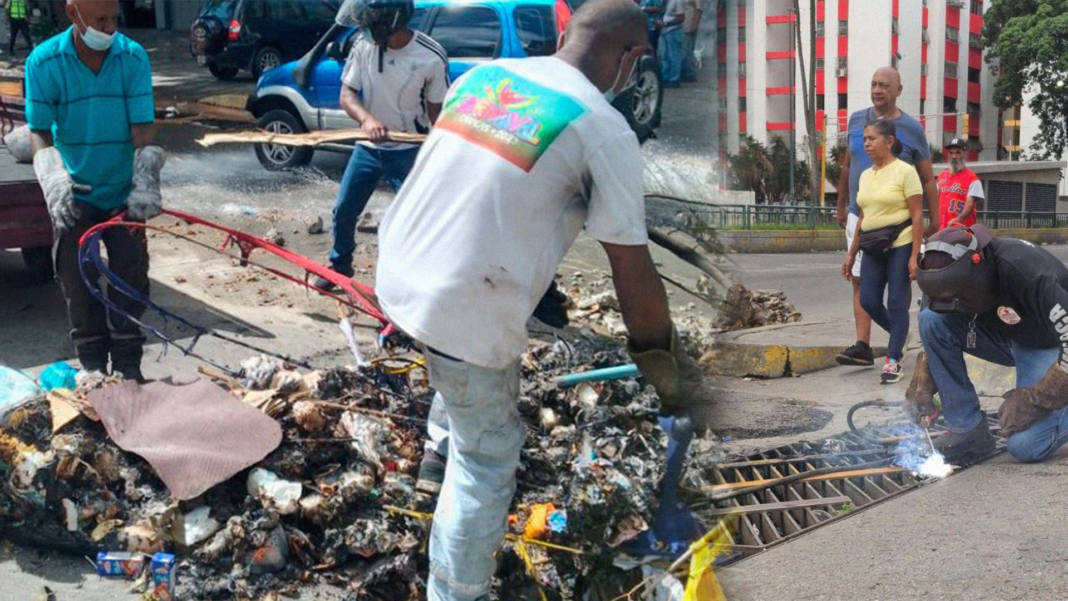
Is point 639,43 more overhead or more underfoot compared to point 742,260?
more overhead

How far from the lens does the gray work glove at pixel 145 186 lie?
330cm

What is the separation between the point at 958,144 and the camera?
1849 millimetres

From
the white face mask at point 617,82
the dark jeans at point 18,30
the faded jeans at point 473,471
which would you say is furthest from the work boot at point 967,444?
the dark jeans at point 18,30

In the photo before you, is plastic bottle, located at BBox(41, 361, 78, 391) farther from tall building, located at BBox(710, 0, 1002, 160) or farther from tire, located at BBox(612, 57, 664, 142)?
tall building, located at BBox(710, 0, 1002, 160)

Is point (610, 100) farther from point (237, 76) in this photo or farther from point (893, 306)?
point (237, 76)

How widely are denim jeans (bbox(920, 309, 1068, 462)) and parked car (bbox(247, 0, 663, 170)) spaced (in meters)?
0.70

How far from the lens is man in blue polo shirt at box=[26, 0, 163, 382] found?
326 centimetres

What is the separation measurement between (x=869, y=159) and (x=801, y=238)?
0.68 feet

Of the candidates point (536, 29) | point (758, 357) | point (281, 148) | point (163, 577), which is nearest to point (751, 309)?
point (758, 357)

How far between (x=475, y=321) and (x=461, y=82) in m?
0.39

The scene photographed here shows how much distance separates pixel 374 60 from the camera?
3199mm

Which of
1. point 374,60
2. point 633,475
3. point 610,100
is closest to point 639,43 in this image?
point 610,100

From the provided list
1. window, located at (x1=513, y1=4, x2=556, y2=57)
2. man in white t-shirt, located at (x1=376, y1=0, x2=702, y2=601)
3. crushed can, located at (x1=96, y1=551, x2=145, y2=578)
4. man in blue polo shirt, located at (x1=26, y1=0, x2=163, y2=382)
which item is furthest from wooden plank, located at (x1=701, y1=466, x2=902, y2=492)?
man in blue polo shirt, located at (x1=26, y1=0, x2=163, y2=382)

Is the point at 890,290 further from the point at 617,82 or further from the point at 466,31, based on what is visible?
the point at 466,31
